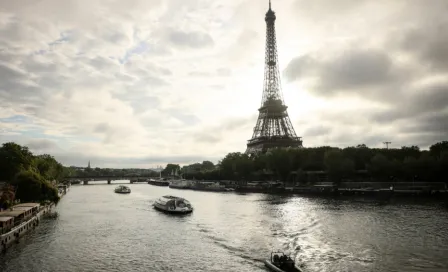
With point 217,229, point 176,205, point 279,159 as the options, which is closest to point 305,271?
point 217,229

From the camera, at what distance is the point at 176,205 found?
69.8 meters

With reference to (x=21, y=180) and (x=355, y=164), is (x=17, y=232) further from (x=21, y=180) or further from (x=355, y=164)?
(x=355, y=164)

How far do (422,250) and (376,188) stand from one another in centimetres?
6403

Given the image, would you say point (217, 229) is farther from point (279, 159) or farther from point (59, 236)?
point (279, 159)

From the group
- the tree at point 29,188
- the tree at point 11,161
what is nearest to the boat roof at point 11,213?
the tree at point 29,188

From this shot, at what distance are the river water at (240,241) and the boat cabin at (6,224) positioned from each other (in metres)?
2.35

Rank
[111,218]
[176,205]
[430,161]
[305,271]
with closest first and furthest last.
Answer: [305,271] < [111,218] < [176,205] < [430,161]

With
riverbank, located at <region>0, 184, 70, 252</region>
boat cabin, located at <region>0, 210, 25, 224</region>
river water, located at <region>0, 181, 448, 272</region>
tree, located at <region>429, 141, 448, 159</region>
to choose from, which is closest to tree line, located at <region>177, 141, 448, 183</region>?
tree, located at <region>429, 141, 448, 159</region>

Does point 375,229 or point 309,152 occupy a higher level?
point 309,152

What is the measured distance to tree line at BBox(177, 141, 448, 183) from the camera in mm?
92875

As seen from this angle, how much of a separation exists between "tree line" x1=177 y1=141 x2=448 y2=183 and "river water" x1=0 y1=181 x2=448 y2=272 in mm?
32359

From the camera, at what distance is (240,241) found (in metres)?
42.0

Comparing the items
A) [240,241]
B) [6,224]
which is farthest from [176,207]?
[6,224]

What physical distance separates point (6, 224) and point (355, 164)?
98.2 metres
